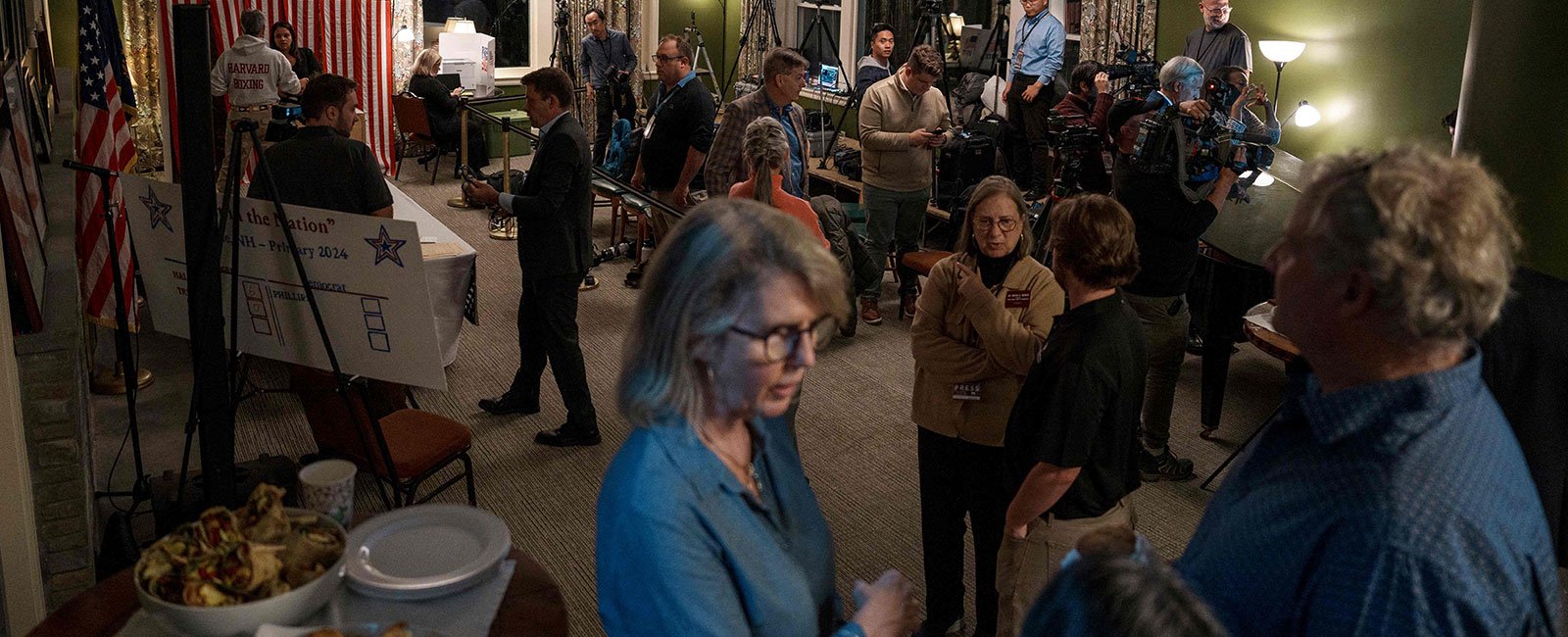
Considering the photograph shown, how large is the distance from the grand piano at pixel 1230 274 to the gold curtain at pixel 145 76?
320 inches

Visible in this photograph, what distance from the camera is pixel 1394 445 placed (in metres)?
1.09

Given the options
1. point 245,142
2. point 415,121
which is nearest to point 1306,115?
point 245,142

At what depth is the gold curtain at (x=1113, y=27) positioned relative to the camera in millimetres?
7520

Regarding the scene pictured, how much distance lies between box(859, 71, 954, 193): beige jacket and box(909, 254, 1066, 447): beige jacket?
10.1 ft

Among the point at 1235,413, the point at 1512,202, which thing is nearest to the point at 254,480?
the point at 1512,202

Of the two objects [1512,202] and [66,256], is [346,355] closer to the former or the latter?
[66,256]

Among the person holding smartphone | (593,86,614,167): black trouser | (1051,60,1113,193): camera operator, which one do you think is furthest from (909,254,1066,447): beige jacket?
(593,86,614,167): black trouser

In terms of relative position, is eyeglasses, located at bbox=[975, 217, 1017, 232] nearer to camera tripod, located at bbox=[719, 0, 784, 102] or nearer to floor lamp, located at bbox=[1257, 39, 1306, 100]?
floor lamp, located at bbox=[1257, 39, 1306, 100]

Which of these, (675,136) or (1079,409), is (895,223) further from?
(1079,409)

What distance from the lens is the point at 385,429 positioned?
11.1 feet

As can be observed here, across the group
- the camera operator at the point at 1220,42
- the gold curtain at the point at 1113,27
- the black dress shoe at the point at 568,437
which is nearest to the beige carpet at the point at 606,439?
the black dress shoe at the point at 568,437

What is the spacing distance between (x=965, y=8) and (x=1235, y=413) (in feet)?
17.7

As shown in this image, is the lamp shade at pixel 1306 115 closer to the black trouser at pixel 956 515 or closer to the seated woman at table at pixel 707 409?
the black trouser at pixel 956 515

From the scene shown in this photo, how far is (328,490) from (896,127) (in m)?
4.34
